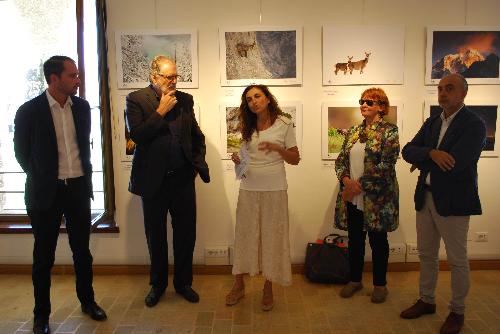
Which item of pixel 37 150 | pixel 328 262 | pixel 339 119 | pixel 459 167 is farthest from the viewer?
pixel 339 119

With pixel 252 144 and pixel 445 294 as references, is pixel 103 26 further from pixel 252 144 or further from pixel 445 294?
pixel 445 294

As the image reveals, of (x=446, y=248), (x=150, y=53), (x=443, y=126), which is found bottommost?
(x=446, y=248)

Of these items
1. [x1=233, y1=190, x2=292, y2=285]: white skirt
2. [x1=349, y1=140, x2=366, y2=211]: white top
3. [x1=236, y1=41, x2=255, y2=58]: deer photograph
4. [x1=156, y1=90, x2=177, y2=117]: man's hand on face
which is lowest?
[x1=233, y1=190, x2=292, y2=285]: white skirt

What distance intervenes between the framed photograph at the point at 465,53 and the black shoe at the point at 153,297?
2.75m

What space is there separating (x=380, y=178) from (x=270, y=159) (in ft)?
2.54

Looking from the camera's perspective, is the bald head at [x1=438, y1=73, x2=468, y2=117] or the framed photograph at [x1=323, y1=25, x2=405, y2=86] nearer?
the bald head at [x1=438, y1=73, x2=468, y2=117]

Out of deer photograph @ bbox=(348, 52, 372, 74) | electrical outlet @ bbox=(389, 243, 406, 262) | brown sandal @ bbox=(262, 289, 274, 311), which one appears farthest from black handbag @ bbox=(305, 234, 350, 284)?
deer photograph @ bbox=(348, 52, 372, 74)

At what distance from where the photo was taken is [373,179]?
8.98ft

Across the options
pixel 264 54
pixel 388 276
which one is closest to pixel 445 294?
pixel 388 276

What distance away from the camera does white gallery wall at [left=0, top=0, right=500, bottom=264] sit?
3.29m

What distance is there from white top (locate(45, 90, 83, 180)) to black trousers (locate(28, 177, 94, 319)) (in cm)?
7

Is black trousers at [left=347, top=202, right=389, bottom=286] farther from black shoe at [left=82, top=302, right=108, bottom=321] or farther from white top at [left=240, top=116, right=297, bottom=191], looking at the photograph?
black shoe at [left=82, top=302, right=108, bottom=321]

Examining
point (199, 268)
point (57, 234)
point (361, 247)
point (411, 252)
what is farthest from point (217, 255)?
point (411, 252)

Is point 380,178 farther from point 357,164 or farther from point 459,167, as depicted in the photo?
point 459,167
